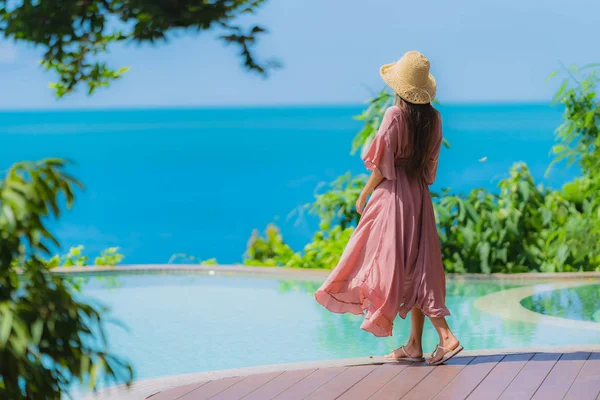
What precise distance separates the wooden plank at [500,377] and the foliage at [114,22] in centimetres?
A: 202

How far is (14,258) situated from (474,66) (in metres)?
55.1

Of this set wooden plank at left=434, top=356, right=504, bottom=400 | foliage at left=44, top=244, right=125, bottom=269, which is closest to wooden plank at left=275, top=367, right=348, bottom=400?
wooden plank at left=434, top=356, right=504, bottom=400

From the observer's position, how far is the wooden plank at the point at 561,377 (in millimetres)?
3719

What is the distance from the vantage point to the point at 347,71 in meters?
56.6

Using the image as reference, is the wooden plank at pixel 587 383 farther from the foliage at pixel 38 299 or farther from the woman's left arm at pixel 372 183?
the foliage at pixel 38 299

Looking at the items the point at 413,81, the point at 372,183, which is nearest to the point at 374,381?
the point at 372,183

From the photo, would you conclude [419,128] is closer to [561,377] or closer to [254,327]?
[561,377]

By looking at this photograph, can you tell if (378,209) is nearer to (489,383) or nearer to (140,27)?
(489,383)

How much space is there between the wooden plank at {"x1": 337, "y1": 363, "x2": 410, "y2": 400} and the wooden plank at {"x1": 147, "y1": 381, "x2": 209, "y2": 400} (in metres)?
0.61

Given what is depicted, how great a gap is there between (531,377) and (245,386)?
1.17m

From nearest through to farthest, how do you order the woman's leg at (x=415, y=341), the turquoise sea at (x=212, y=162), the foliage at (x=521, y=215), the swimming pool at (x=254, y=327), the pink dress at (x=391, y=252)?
the pink dress at (x=391, y=252), the woman's leg at (x=415, y=341), the swimming pool at (x=254, y=327), the foliage at (x=521, y=215), the turquoise sea at (x=212, y=162)

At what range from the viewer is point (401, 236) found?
14.0ft

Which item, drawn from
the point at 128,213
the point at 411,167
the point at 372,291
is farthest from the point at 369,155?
the point at 128,213

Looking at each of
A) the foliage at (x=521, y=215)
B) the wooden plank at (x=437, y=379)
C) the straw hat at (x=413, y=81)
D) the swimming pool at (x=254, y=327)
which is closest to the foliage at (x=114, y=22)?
the wooden plank at (x=437, y=379)
